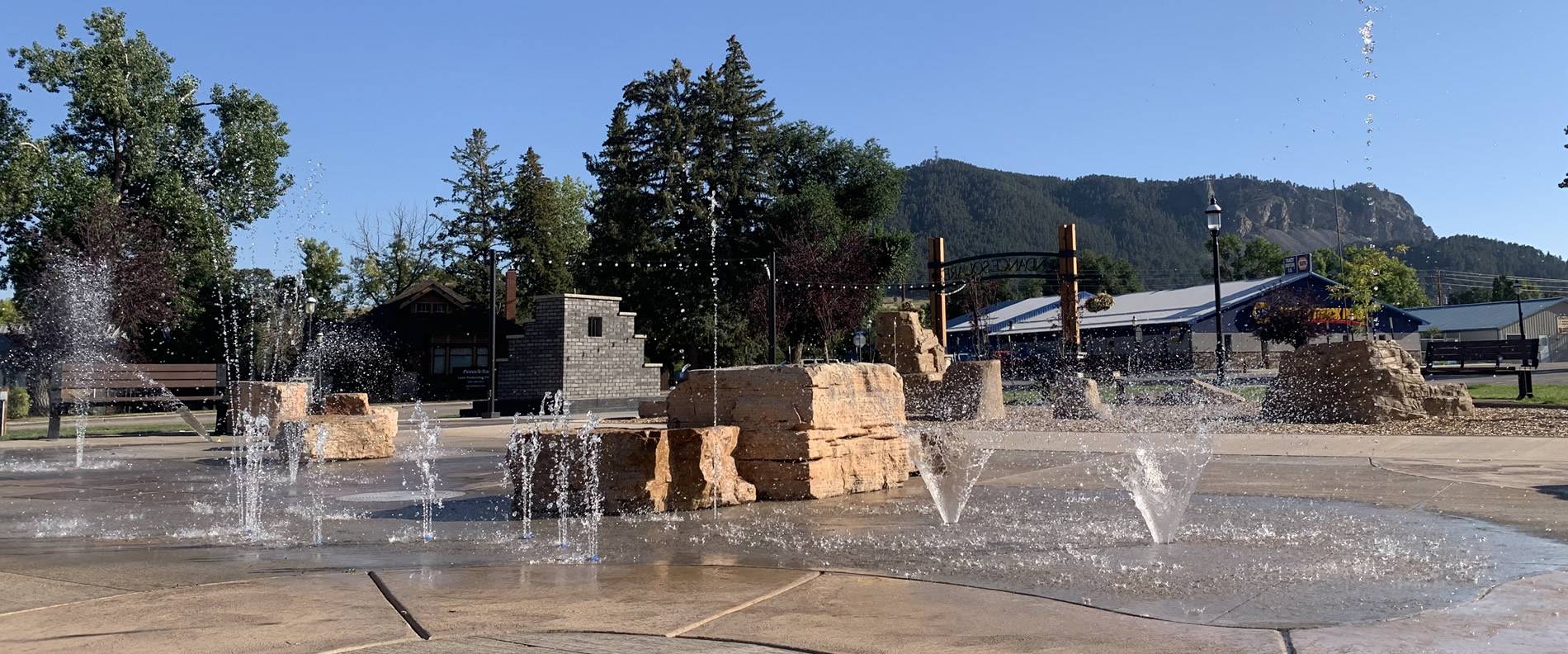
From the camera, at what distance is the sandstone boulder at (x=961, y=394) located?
1911cm

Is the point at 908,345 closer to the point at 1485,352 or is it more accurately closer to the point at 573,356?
the point at 573,356

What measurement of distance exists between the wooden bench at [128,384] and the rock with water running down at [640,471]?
12.1m

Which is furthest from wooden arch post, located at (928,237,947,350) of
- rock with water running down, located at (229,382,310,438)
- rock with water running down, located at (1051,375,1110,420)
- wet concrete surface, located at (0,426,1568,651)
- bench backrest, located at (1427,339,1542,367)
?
wet concrete surface, located at (0,426,1568,651)

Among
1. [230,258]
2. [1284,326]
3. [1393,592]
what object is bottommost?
[1393,592]

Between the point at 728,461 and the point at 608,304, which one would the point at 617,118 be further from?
the point at 728,461

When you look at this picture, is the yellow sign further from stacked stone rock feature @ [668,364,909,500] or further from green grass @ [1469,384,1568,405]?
stacked stone rock feature @ [668,364,909,500]

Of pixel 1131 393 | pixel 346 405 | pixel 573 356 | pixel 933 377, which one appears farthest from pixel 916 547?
pixel 573 356

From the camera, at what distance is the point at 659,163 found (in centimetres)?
5025

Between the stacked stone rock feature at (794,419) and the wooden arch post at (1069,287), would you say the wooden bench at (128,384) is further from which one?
the wooden arch post at (1069,287)

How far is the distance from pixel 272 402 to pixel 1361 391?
50.4 feet

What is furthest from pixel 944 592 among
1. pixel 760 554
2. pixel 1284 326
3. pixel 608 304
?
pixel 1284 326

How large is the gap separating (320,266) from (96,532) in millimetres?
57397

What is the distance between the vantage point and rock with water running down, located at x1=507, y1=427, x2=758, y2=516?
7.48 meters

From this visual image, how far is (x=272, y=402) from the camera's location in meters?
15.4
